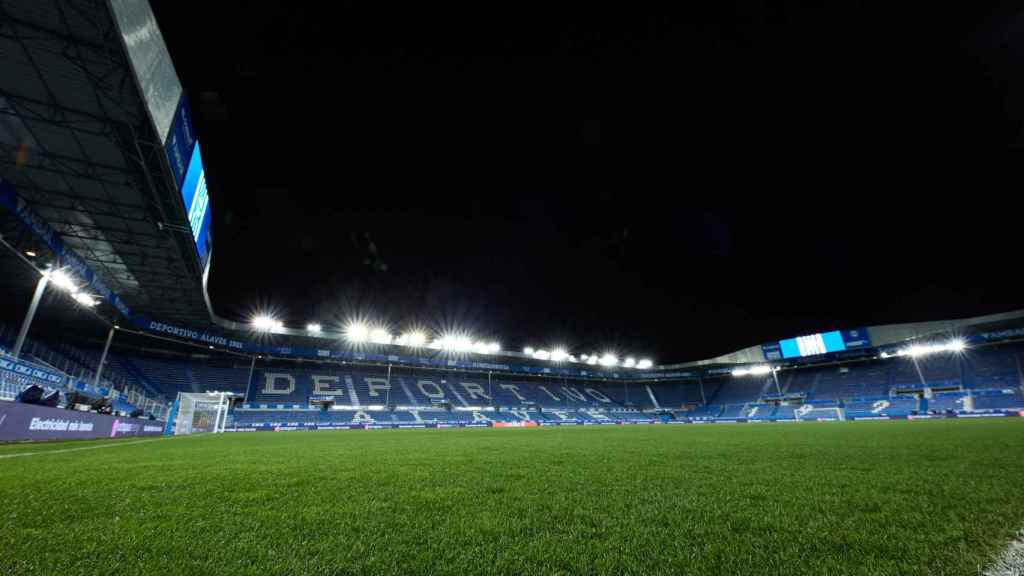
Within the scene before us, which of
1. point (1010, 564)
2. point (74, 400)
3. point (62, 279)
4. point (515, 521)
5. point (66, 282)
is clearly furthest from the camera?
point (66, 282)

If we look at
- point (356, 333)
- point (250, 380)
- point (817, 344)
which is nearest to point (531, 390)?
point (356, 333)

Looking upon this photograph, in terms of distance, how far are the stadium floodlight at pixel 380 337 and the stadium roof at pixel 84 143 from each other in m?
19.2

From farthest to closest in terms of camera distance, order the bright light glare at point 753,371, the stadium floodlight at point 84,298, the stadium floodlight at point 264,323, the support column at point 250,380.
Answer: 1. the bright light glare at point 753,371
2. the support column at point 250,380
3. the stadium floodlight at point 264,323
4. the stadium floodlight at point 84,298

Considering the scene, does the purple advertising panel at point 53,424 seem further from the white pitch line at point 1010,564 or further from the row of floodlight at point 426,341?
the row of floodlight at point 426,341

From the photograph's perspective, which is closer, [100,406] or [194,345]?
[100,406]

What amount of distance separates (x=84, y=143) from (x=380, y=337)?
26813 millimetres

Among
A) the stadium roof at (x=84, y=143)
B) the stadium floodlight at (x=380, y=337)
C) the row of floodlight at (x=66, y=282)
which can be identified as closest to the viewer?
the stadium roof at (x=84, y=143)

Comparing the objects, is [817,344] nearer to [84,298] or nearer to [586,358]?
[586,358]

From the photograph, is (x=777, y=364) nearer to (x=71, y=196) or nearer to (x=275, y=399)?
(x=275, y=399)

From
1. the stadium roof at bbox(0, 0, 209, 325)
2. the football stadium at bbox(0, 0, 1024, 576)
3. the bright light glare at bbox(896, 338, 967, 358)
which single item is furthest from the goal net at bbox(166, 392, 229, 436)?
the bright light glare at bbox(896, 338, 967, 358)

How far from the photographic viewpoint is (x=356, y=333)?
35938mm

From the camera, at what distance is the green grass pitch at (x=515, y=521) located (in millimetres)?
1532

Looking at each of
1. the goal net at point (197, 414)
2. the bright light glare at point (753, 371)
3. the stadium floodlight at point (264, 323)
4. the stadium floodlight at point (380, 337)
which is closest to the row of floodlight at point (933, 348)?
the bright light glare at point (753, 371)

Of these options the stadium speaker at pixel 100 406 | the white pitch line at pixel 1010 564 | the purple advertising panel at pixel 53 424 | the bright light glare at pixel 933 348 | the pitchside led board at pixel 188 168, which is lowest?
the white pitch line at pixel 1010 564
